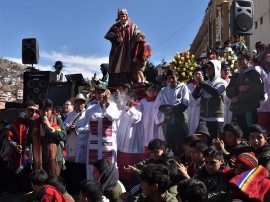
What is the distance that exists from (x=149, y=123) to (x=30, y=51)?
5561 millimetres

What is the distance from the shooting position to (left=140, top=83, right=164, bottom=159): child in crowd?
26.9 ft

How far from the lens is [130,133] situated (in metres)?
8.09

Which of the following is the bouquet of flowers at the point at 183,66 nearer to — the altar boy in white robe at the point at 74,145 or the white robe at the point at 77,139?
the altar boy in white robe at the point at 74,145

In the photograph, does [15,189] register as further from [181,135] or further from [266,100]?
[266,100]

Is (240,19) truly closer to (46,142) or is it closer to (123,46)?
(123,46)

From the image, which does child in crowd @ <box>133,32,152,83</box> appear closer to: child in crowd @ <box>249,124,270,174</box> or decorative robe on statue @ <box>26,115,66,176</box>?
decorative robe on statue @ <box>26,115,66,176</box>

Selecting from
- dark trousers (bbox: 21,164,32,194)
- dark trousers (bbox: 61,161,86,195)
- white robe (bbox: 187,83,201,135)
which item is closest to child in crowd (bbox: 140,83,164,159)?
white robe (bbox: 187,83,201,135)

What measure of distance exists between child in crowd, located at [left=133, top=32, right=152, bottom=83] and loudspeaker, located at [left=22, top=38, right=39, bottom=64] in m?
3.58

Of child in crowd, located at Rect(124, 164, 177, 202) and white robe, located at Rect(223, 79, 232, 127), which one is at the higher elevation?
white robe, located at Rect(223, 79, 232, 127)

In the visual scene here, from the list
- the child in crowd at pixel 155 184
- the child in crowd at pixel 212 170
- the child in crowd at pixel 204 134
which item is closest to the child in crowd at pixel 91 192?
the child in crowd at pixel 155 184

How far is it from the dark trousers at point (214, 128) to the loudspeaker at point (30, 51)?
6779 mm

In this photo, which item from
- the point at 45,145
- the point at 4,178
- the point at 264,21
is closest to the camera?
the point at 45,145

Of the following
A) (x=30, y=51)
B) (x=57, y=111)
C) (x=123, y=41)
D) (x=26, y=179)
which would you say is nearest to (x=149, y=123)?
(x=57, y=111)

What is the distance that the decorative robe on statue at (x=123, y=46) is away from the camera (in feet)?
34.1
